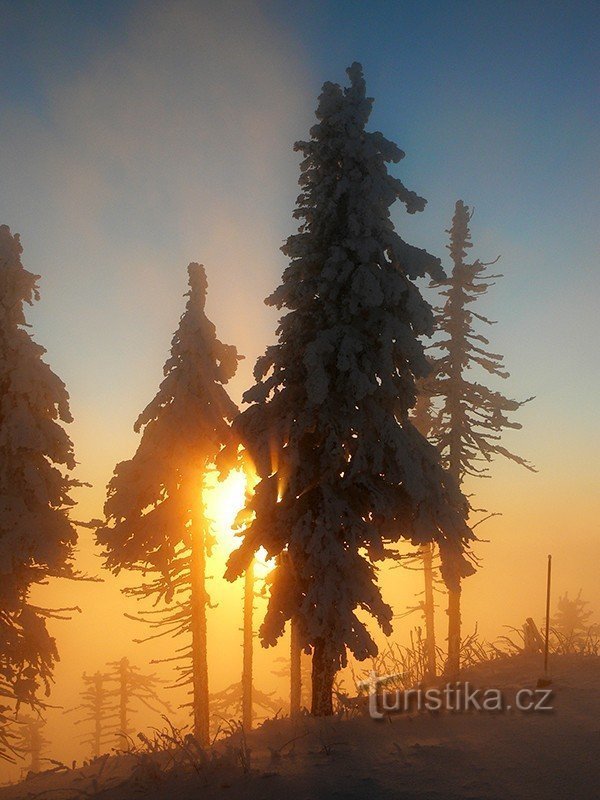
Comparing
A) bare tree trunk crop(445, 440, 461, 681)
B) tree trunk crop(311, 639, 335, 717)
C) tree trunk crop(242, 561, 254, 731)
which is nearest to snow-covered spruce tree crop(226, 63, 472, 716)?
tree trunk crop(311, 639, 335, 717)

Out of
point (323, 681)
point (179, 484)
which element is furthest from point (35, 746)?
point (323, 681)

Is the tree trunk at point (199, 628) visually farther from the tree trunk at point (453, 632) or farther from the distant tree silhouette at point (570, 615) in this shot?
the distant tree silhouette at point (570, 615)

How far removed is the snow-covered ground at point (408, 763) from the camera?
6.02 metres

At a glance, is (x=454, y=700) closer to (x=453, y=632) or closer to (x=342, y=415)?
(x=342, y=415)

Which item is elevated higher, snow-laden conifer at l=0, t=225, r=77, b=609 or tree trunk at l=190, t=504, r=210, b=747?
snow-laden conifer at l=0, t=225, r=77, b=609

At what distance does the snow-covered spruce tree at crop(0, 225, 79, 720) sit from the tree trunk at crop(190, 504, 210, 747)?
3.77 meters

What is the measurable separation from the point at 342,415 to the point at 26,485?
9.73 meters

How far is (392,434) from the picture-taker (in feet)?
36.7

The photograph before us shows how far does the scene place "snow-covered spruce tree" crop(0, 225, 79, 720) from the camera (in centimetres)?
1535

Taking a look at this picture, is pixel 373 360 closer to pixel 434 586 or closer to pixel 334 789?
pixel 334 789

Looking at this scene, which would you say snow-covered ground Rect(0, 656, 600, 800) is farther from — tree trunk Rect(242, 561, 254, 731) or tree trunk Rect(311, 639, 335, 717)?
tree trunk Rect(242, 561, 254, 731)

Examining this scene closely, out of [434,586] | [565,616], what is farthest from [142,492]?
[565,616]

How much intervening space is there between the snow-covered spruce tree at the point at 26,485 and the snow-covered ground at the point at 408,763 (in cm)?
687

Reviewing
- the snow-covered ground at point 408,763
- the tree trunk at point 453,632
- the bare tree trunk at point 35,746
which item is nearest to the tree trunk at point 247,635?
the tree trunk at point 453,632
